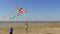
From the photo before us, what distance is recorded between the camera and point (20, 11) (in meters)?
24.2

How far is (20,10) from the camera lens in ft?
79.7

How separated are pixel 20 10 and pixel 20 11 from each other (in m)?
0.21
